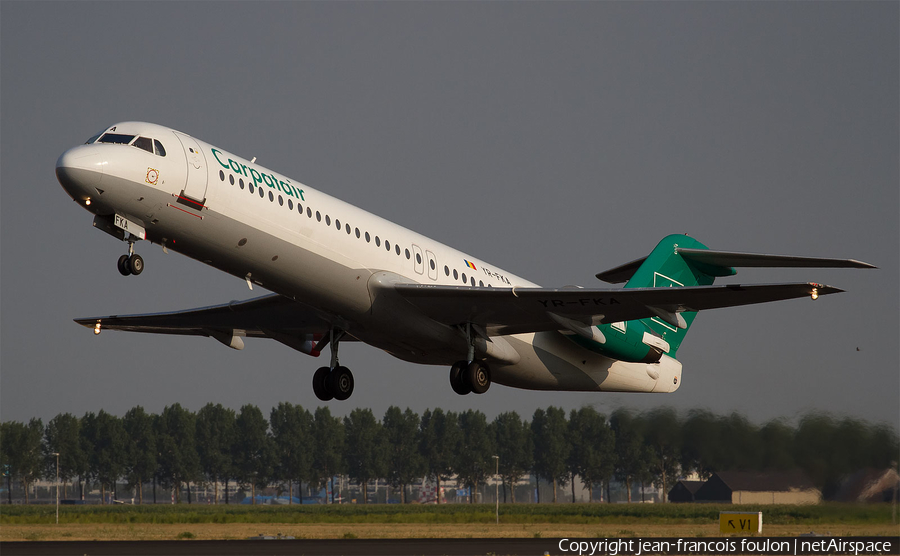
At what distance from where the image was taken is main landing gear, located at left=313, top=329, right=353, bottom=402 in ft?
80.8

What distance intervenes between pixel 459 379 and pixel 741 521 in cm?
Answer: 1416

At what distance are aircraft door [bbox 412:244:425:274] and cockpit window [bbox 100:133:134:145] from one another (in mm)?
7178

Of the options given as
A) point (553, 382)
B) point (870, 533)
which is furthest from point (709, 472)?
point (553, 382)

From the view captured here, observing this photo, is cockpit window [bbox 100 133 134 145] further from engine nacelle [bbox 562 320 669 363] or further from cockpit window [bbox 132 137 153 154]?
engine nacelle [bbox 562 320 669 363]

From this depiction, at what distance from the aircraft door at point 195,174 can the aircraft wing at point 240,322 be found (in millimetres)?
4904

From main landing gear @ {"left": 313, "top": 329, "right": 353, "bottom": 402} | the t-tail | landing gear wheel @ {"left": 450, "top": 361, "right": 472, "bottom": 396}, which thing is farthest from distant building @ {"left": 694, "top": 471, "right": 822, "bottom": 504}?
main landing gear @ {"left": 313, "top": 329, "right": 353, "bottom": 402}

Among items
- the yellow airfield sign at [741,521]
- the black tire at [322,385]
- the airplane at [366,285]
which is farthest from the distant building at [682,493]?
the black tire at [322,385]

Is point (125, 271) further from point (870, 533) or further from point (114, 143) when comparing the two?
point (870, 533)

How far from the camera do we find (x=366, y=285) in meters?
21.4

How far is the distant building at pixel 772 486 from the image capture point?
28.7 metres

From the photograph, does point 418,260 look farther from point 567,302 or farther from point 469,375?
point 567,302

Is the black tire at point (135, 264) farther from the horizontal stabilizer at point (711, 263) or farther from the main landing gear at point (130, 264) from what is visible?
the horizontal stabilizer at point (711, 263)

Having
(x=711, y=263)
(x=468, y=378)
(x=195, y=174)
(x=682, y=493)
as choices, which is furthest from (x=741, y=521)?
(x=195, y=174)

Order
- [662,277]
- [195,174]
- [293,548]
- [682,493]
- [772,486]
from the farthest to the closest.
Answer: [682,493] < [293,548] < [772,486] < [662,277] < [195,174]
